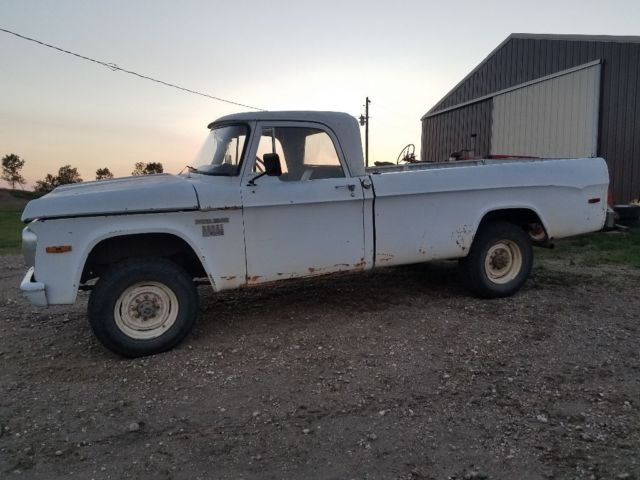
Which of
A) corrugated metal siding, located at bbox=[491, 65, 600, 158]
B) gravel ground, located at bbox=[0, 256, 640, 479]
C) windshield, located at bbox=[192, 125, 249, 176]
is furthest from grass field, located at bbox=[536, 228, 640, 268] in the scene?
windshield, located at bbox=[192, 125, 249, 176]

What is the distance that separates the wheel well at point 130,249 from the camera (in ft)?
14.2

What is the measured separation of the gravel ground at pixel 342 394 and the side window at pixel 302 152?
1.50 metres

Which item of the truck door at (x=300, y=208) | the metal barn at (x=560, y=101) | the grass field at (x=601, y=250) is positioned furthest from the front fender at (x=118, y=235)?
the metal barn at (x=560, y=101)

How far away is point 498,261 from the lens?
5688 millimetres

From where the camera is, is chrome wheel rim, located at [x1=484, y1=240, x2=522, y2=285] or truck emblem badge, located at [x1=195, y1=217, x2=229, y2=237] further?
chrome wheel rim, located at [x1=484, y1=240, x2=522, y2=285]

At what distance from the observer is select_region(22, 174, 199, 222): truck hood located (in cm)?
391

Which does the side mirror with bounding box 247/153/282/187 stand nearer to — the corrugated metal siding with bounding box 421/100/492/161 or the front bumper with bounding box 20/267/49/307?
the front bumper with bounding box 20/267/49/307

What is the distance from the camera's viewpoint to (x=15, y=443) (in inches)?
118

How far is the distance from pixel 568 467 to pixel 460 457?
1.80 ft

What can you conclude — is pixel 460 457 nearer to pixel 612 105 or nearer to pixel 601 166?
pixel 601 166

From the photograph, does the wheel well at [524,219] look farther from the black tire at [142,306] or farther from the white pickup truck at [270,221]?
the black tire at [142,306]

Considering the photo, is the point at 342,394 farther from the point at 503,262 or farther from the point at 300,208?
the point at 503,262

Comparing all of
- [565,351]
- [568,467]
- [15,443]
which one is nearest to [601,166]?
[565,351]

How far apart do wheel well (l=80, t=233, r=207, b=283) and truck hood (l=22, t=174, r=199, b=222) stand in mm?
316
